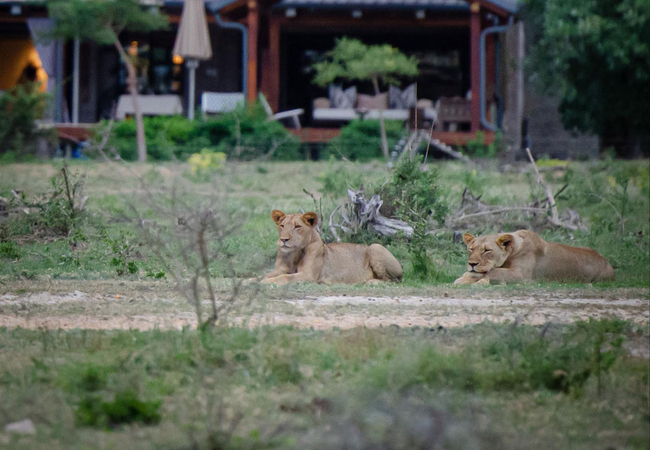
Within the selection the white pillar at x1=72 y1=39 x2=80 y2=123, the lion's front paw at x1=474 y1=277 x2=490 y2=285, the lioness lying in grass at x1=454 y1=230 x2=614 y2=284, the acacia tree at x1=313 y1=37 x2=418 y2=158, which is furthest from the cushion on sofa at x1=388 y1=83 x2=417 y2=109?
the lion's front paw at x1=474 y1=277 x2=490 y2=285

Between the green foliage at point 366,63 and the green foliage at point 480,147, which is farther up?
the green foliage at point 366,63

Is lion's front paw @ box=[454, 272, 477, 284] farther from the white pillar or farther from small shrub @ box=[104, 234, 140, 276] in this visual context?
the white pillar

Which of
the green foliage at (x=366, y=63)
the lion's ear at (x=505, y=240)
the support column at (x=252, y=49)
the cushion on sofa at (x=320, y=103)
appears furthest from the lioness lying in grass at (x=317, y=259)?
the cushion on sofa at (x=320, y=103)

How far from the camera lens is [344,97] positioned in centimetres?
2486

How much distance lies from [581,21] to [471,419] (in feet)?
62.5

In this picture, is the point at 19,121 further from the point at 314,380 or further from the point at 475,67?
the point at 314,380

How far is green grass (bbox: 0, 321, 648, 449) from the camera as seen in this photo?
484 centimetres

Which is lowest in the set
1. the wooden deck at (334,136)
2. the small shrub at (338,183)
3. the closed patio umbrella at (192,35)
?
the small shrub at (338,183)

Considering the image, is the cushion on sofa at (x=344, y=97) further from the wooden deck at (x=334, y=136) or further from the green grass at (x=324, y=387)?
the green grass at (x=324, y=387)

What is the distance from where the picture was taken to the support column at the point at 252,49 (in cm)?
2422

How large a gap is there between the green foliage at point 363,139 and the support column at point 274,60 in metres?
3.10

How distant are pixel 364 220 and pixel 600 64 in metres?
13.9

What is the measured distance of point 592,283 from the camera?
35.2 ft

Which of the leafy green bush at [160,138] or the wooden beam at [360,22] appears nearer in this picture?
the leafy green bush at [160,138]
